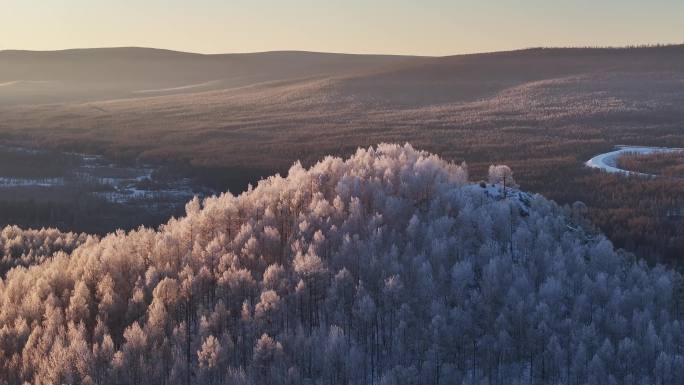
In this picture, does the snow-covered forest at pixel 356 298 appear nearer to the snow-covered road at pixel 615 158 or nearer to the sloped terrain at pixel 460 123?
the sloped terrain at pixel 460 123

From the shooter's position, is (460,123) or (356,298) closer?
(356,298)

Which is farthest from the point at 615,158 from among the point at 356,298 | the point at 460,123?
the point at 356,298


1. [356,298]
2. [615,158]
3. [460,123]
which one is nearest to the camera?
[356,298]

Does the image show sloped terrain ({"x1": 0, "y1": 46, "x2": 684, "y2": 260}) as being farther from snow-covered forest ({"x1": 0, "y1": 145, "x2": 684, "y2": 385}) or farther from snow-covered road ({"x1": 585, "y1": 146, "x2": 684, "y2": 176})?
snow-covered forest ({"x1": 0, "y1": 145, "x2": 684, "y2": 385})

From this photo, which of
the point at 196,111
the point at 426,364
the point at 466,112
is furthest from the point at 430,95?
the point at 426,364

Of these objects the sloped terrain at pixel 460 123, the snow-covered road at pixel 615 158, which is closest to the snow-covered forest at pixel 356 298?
the sloped terrain at pixel 460 123

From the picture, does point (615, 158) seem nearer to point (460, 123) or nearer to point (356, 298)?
point (460, 123)
